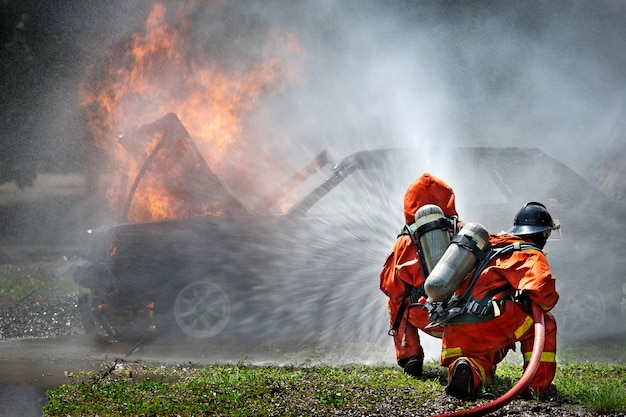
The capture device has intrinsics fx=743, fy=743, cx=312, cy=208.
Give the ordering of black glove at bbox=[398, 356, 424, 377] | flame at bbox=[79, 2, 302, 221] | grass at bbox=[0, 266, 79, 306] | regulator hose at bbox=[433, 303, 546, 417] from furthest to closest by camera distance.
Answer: grass at bbox=[0, 266, 79, 306], flame at bbox=[79, 2, 302, 221], black glove at bbox=[398, 356, 424, 377], regulator hose at bbox=[433, 303, 546, 417]

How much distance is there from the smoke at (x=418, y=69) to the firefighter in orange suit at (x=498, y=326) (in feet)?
25.6

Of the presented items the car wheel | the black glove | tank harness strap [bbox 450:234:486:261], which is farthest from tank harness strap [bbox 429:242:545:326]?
the car wheel

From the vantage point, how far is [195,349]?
748 centimetres

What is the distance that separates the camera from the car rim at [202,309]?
7.71 metres

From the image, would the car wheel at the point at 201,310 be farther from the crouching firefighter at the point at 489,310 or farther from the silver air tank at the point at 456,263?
the silver air tank at the point at 456,263

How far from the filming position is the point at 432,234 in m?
5.15

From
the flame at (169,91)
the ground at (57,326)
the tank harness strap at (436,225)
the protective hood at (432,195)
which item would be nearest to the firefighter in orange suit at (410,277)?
Answer: the protective hood at (432,195)

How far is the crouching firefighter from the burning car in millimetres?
2689

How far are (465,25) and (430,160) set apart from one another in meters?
7.68

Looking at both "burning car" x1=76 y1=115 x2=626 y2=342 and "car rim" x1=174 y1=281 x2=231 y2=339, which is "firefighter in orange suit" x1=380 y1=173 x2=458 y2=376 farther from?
"car rim" x1=174 y1=281 x2=231 y2=339

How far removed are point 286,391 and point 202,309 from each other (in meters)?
2.85

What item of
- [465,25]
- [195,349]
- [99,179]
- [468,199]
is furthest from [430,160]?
[99,179]

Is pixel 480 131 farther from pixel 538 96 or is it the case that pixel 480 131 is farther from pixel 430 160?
pixel 430 160

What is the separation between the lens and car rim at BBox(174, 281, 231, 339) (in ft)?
25.3
